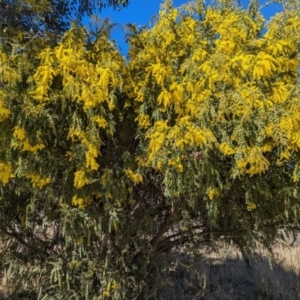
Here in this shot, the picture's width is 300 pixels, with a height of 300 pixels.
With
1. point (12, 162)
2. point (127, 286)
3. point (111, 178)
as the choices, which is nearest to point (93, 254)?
point (127, 286)

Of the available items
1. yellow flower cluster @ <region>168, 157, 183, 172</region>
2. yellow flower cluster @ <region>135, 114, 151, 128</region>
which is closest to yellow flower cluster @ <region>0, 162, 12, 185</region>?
yellow flower cluster @ <region>135, 114, 151, 128</region>

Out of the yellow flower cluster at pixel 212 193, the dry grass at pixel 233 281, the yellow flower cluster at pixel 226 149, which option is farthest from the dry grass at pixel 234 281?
the yellow flower cluster at pixel 226 149

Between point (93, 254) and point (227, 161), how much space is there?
179 centimetres

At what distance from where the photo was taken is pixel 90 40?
4719mm

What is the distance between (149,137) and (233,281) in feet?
16.2

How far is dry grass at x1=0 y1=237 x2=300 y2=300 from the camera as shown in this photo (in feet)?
24.5

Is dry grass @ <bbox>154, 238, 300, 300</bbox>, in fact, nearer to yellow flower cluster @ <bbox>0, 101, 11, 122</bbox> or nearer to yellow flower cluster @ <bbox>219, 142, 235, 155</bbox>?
yellow flower cluster @ <bbox>219, 142, 235, 155</bbox>

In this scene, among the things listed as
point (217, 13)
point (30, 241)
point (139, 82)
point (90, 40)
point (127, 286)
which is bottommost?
point (127, 286)

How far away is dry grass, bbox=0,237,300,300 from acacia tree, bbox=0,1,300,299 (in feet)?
6.37

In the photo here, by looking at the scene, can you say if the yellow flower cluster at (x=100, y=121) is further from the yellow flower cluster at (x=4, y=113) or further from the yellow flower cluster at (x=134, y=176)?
the yellow flower cluster at (x=4, y=113)

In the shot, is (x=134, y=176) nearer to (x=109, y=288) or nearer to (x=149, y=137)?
(x=149, y=137)

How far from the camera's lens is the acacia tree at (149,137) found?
4027 mm

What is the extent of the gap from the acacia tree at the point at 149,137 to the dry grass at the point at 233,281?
1942 millimetres

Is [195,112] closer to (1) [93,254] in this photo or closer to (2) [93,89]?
(2) [93,89]
